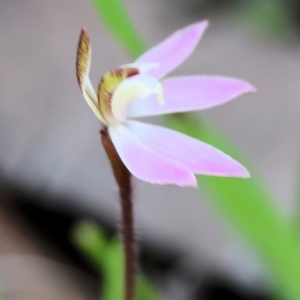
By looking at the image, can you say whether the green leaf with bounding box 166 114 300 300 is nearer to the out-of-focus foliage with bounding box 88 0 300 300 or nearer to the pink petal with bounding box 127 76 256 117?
the out-of-focus foliage with bounding box 88 0 300 300

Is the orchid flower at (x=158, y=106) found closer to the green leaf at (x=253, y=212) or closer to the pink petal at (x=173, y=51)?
the pink petal at (x=173, y=51)

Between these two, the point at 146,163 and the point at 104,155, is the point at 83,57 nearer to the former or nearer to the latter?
the point at 146,163

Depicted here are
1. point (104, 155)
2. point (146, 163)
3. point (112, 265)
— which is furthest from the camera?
point (104, 155)

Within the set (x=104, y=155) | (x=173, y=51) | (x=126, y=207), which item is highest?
(x=104, y=155)

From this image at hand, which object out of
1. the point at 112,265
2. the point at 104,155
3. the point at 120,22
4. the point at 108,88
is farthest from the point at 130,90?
the point at 104,155

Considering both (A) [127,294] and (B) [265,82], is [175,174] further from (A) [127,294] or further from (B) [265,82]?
(B) [265,82]

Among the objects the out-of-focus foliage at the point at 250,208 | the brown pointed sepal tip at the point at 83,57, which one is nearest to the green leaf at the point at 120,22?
the out-of-focus foliage at the point at 250,208
